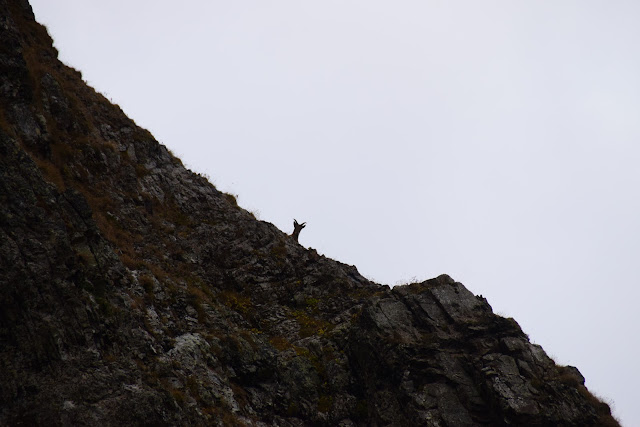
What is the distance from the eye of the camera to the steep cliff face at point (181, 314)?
1609cm

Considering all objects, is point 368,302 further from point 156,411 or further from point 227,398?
point 156,411

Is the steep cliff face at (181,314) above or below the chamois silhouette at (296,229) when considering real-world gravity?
below

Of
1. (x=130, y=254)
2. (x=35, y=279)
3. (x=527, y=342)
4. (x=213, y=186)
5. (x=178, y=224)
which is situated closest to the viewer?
(x=35, y=279)

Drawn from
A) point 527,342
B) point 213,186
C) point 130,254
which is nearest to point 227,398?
point 130,254

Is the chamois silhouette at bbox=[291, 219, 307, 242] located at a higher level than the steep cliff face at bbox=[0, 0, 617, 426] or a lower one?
higher

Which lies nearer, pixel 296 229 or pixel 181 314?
pixel 181 314

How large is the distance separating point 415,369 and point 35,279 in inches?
711

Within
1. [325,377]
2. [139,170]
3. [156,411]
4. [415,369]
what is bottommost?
[156,411]

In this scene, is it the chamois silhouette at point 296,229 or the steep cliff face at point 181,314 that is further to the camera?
the chamois silhouette at point 296,229

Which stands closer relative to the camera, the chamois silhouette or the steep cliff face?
the steep cliff face

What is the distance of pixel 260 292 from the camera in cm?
2997

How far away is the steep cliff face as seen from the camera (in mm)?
16094

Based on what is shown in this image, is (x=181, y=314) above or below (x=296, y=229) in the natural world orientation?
below

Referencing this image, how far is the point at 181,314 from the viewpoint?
23.5m
